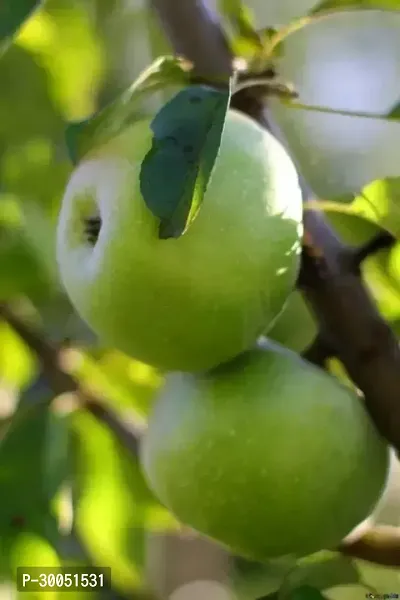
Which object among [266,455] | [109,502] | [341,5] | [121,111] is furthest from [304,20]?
[109,502]

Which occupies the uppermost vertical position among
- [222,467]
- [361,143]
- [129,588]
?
[222,467]

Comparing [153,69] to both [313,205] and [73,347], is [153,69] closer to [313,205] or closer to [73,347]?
[313,205]

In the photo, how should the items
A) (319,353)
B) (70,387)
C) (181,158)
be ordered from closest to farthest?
(181,158)
(319,353)
(70,387)

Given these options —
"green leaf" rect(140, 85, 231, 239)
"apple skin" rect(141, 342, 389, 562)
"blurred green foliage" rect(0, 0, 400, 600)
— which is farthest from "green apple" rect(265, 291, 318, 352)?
"green leaf" rect(140, 85, 231, 239)

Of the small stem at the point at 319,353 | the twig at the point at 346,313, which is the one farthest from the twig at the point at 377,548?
the small stem at the point at 319,353

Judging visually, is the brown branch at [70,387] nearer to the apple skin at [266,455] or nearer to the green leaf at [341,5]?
the apple skin at [266,455]

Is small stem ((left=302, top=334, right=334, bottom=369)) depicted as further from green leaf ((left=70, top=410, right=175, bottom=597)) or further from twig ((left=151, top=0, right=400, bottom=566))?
green leaf ((left=70, top=410, right=175, bottom=597))

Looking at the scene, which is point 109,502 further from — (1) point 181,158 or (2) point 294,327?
(1) point 181,158

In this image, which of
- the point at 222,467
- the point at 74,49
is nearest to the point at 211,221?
the point at 222,467
